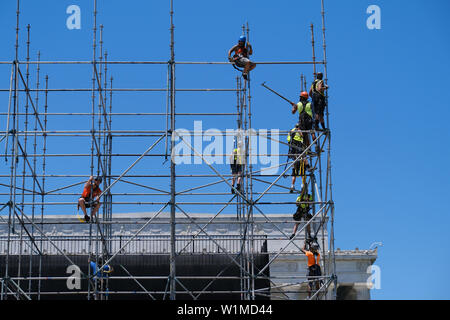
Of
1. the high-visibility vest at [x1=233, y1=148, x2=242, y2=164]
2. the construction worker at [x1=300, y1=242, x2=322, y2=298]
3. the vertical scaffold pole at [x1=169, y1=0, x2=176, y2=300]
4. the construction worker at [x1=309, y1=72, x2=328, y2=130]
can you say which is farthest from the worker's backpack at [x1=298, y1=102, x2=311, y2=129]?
the vertical scaffold pole at [x1=169, y1=0, x2=176, y2=300]

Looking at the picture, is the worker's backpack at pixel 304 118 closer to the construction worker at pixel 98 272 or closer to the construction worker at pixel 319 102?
the construction worker at pixel 319 102

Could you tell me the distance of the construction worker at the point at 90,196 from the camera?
102 feet

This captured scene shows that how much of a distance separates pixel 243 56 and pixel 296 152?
10.4 feet

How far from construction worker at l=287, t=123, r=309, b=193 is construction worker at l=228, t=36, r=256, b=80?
2.13 m

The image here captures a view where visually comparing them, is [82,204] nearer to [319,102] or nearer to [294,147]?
[294,147]

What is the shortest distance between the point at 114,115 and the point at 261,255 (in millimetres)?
6467

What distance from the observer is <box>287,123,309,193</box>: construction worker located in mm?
31905

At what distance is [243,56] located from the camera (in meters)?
32.1

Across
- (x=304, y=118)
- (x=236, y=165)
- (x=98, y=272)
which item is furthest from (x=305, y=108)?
(x=98, y=272)

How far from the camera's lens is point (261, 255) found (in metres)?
35.1

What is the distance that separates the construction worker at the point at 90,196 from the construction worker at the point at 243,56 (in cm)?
508

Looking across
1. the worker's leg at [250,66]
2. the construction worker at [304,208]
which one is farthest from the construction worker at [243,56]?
the construction worker at [304,208]

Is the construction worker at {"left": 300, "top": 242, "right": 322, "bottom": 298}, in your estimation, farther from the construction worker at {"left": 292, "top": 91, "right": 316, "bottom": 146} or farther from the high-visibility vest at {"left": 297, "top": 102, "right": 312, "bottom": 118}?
the high-visibility vest at {"left": 297, "top": 102, "right": 312, "bottom": 118}
